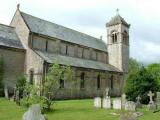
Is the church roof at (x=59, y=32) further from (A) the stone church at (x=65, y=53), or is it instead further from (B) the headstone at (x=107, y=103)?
(B) the headstone at (x=107, y=103)

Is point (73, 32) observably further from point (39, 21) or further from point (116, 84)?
point (116, 84)

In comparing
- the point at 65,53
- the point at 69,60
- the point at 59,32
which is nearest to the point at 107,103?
the point at 69,60

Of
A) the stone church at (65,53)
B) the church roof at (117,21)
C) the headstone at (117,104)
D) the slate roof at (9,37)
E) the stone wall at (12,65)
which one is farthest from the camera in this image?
the church roof at (117,21)

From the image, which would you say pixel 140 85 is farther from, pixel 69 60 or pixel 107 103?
pixel 69 60

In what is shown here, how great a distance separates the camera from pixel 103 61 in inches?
2048

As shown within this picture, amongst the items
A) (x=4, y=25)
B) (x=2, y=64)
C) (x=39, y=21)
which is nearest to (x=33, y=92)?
(x=2, y=64)

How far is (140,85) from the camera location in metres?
28.3

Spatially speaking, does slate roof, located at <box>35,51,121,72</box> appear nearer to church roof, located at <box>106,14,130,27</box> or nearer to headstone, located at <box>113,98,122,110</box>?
church roof, located at <box>106,14,130,27</box>

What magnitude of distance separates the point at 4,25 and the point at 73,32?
13.8 meters

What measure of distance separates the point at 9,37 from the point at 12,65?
159 inches

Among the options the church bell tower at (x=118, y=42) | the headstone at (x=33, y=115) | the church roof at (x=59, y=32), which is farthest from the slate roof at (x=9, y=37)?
the headstone at (x=33, y=115)

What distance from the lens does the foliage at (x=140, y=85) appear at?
28016mm

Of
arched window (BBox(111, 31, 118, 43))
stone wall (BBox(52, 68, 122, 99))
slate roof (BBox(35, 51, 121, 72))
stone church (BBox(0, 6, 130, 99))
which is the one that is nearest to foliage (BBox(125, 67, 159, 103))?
stone church (BBox(0, 6, 130, 99))

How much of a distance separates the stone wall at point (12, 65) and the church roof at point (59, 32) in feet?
14.2
